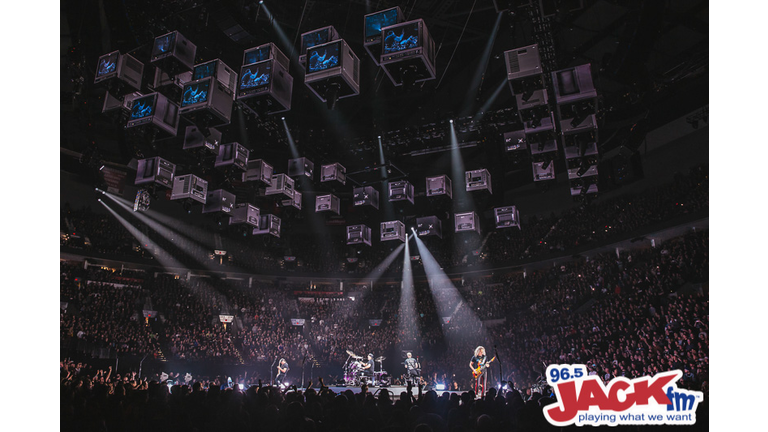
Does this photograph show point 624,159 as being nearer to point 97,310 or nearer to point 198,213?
point 97,310

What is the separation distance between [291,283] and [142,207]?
11112 millimetres

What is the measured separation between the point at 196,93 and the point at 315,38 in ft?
10.2

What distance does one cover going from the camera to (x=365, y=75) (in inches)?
622

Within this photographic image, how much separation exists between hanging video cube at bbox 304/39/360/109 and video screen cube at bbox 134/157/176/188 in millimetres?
7784

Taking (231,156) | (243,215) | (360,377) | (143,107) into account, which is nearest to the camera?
(143,107)

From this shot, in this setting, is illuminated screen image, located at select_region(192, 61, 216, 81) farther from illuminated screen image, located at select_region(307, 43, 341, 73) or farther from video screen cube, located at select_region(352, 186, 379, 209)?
video screen cube, located at select_region(352, 186, 379, 209)

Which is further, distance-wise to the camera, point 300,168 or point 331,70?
point 300,168

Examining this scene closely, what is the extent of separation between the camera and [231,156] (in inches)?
554

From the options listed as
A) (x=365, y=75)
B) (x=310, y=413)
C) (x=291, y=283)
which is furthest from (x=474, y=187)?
(x=291, y=283)

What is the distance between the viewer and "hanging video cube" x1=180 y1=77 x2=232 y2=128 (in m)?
10.2

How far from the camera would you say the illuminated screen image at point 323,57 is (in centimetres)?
909

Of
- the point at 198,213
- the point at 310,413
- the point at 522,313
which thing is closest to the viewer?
the point at 310,413

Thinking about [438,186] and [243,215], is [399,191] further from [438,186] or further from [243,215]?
[243,215]

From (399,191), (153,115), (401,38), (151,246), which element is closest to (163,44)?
(153,115)
